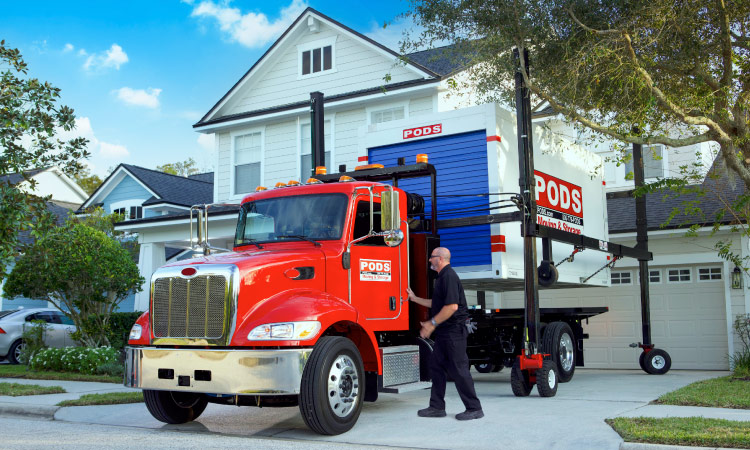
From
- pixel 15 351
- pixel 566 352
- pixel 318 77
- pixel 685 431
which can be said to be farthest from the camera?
pixel 318 77

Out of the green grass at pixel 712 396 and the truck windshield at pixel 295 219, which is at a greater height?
the truck windshield at pixel 295 219

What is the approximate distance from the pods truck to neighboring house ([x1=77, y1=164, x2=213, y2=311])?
15.2 meters

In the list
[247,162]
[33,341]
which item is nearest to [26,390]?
[33,341]

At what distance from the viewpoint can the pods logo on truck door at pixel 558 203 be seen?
36.9ft

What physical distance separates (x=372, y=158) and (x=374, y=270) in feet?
11.3

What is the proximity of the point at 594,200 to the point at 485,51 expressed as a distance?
3.34 meters

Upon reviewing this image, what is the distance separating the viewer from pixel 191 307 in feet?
24.5

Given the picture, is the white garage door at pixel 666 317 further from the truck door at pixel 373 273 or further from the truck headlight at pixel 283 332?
the truck headlight at pixel 283 332

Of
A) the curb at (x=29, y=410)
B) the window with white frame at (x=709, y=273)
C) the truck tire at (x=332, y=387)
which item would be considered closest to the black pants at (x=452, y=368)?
the truck tire at (x=332, y=387)

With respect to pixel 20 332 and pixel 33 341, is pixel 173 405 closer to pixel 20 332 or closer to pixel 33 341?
pixel 33 341

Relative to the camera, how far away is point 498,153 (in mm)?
10516

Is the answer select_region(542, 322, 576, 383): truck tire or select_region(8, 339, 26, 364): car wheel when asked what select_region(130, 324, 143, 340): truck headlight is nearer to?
select_region(542, 322, 576, 383): truck tire

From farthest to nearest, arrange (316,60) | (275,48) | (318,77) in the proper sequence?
1. (275,48)
2. (316,60)
3. (318,77)

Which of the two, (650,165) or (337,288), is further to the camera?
(650,165)
